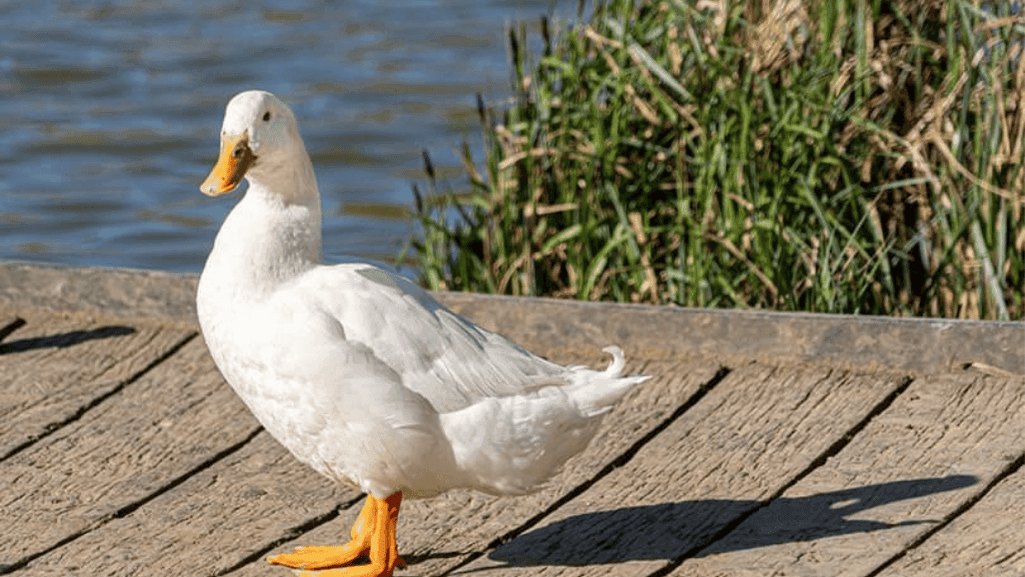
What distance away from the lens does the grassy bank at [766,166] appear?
4266 mm

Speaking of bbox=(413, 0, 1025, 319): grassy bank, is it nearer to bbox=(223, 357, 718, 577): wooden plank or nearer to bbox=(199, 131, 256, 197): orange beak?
bbox=(223, 357, 718, 577): wooden plank

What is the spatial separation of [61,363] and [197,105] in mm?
5082

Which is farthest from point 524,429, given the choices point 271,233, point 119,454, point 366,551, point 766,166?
point 766,166

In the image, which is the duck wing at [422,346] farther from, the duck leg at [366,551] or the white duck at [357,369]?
the duck leg at [366,551]

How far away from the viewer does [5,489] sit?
123 inches

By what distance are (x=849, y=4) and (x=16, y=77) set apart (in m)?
5.63

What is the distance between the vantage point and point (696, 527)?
9.57ft

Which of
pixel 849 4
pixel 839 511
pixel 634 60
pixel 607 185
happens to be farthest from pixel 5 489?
pixel 849 4

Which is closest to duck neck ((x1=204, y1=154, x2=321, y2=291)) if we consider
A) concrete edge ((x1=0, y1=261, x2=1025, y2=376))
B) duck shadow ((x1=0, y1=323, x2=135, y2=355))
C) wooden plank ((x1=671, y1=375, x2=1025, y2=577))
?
wooden plank ((x1=671, y1=375, x2=1025, y2=577))

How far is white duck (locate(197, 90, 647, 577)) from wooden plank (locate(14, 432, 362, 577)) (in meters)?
0.19

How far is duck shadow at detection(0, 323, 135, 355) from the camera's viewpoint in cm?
379

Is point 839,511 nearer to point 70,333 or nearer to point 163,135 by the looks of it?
point 70,333

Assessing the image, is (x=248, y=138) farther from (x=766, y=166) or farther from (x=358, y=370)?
(x=766, y=166)

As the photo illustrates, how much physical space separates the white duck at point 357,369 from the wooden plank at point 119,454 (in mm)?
494
